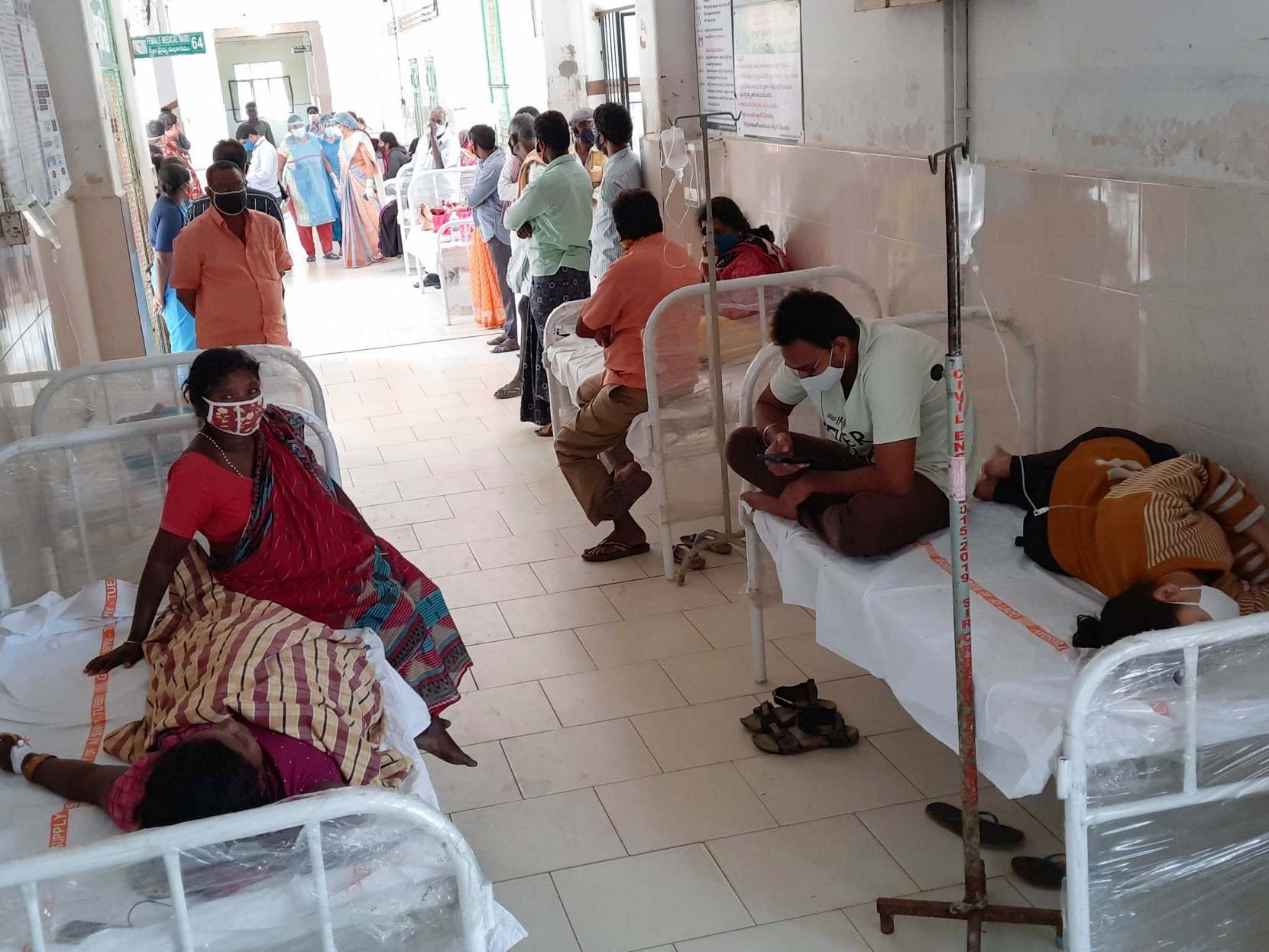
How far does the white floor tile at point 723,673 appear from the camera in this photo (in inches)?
143

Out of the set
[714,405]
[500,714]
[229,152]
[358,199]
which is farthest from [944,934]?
[358,199]

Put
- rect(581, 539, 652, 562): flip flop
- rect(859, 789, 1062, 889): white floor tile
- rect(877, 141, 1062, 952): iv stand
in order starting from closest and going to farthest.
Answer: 1. rect(877, 141, 1062, 952): iv stand
2. rect(859, 789, 1062, 889): white floor tile
3. rect(581, 539, 652, 562): flip flop

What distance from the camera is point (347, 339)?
9398 mm

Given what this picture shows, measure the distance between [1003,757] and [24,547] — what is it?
2.53m

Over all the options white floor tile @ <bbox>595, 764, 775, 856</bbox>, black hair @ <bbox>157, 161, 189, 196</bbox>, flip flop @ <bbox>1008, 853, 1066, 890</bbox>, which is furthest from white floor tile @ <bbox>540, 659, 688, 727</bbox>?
black hair @ <bbox>157, 161, 189, 196</bbox>

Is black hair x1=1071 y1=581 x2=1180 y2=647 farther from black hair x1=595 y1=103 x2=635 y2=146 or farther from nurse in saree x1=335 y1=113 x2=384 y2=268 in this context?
nurse in saree x1=335 y1=113 x2=384 y2=268

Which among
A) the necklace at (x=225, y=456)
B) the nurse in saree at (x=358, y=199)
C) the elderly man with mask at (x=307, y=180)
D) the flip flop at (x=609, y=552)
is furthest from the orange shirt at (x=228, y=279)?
the elderly man with mask at (x=307, y=180)

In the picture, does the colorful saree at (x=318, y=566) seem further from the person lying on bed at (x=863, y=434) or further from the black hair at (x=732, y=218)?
the black hair at (x=732, y=218)

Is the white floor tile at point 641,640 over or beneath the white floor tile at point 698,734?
over

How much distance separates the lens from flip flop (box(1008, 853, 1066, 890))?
2609mm

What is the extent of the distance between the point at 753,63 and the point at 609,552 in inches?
94.5

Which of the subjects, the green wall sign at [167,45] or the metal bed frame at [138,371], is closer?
the metal bed frame at [138,371]

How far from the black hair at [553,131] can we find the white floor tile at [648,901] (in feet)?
13.4

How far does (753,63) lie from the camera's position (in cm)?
558
